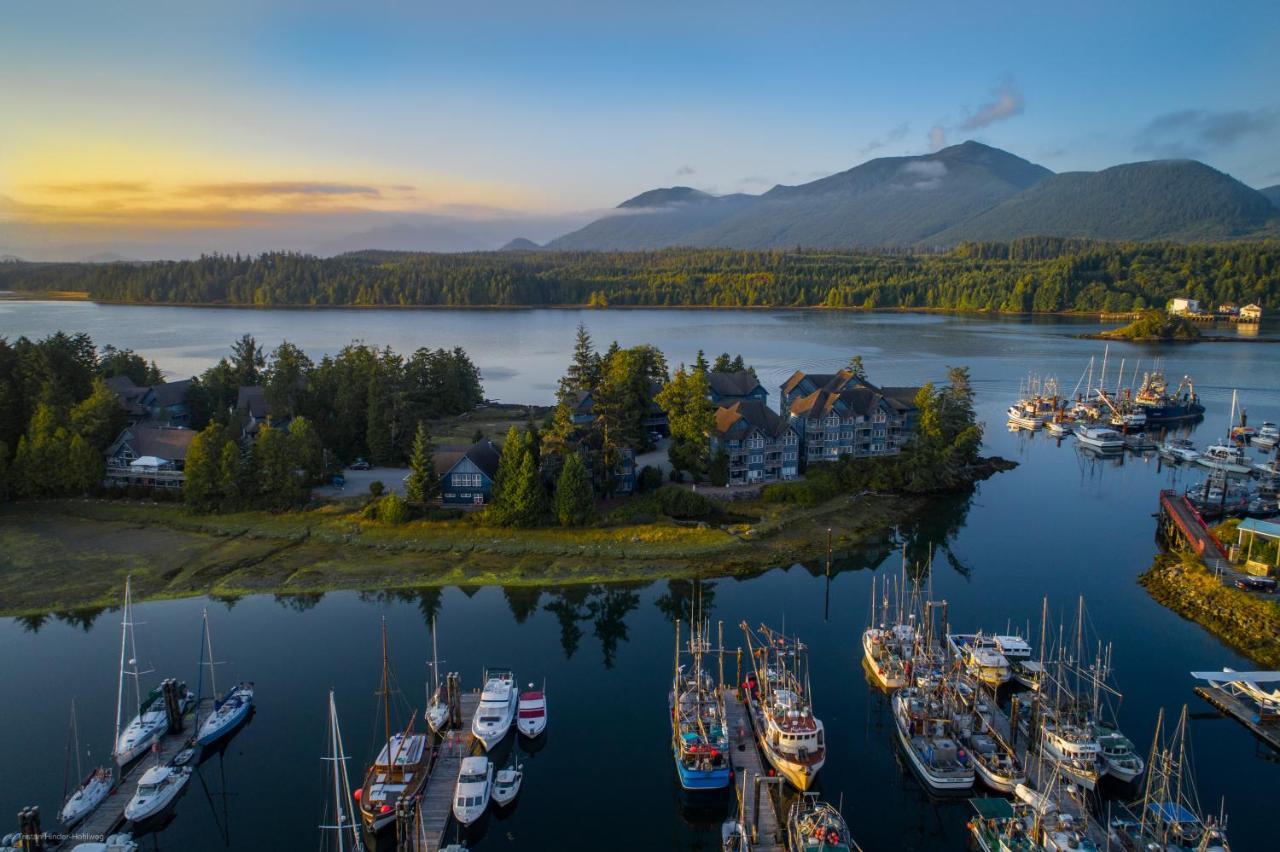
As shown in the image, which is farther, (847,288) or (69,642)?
(847,288)

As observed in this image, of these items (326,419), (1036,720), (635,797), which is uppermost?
(326,419)

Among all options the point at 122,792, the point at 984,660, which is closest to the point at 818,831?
the point at 984,660

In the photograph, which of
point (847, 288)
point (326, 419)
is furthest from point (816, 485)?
point (847, 288)

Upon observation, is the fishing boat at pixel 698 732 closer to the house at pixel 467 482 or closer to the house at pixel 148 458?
the house at pixel 467 482

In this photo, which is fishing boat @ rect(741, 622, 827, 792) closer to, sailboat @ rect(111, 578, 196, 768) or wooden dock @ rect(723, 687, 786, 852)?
wooden dock @ rect(723, 687, 786, 852)

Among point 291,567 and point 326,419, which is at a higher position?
point 326,419

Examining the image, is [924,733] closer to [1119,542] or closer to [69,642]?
[1119,542]
